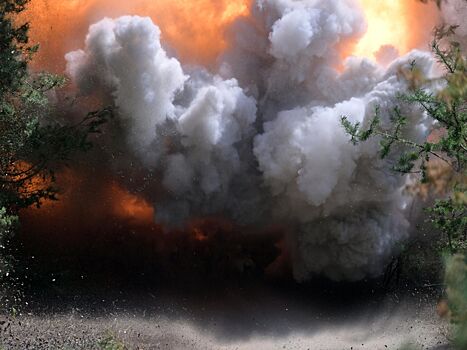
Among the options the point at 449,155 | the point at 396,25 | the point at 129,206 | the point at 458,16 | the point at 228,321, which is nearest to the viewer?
the point at 449,155

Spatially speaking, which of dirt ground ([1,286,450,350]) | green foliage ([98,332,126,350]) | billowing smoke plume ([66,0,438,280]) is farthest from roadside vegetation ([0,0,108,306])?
green foliage ([98,332,126,350])

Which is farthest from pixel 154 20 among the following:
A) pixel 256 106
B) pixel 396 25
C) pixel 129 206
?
pixel 396 25

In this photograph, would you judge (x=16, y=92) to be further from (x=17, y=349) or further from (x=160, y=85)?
(x=17, y=349)

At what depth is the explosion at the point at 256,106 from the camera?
18.6 meters

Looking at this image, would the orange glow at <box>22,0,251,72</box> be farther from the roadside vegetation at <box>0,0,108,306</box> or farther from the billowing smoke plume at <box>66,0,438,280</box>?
the roadside vegetation at <box>0,0,108,306</box>

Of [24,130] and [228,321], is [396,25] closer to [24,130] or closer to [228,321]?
[228,321]

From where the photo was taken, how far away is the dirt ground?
16672mm

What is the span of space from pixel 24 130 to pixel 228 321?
9279 millimetres

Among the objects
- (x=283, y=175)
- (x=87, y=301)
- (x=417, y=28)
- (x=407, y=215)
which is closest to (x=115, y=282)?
(x=87, y=301)

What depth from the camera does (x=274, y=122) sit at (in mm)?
19781

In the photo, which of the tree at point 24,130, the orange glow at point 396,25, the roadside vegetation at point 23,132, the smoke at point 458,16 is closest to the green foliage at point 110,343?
the roadside vegetation at point 23,132

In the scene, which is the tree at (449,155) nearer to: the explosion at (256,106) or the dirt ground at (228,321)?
the explosion at (256,106)

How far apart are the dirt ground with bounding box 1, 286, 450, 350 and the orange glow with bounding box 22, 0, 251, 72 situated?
824cm

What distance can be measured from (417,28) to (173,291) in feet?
43.6
